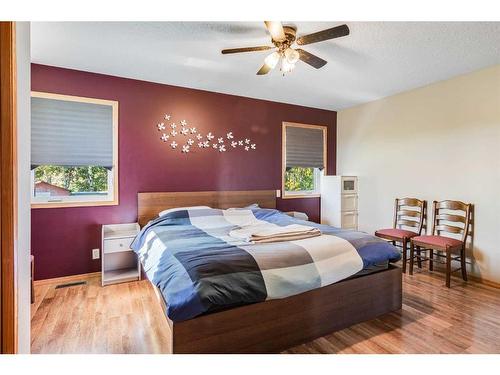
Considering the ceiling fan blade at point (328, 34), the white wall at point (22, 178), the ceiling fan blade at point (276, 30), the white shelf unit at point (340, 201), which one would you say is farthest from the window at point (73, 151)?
the white shelf unit at point (340, 201)

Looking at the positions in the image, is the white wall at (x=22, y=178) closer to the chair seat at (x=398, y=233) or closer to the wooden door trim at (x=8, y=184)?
the wooden door trim at (x=8, y=184)

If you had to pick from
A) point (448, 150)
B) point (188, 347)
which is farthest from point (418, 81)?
point (188, 347)

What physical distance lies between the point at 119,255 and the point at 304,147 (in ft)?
10.9

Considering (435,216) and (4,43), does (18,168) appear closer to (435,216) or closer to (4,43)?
(4,43)

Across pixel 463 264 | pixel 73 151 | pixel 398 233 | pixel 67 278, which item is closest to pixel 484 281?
pixel 463 264

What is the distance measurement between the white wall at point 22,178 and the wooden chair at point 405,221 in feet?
12.1

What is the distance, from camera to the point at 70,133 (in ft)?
10.1

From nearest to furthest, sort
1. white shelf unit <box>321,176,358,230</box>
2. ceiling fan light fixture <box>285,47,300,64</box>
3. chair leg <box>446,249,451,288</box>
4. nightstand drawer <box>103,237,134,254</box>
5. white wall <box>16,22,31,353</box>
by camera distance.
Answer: white wall <box>16,22,31,353</box> < ceiling fan light fixture <box>285,47,300,64</box> < chair leg <box>446,249,451,288</box> < nightstand drawer <box>103,237,134,254</box> < white shelf unit <box>321,176,358,230</box>

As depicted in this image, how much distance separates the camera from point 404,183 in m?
3.92

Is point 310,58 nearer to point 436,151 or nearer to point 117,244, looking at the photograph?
point 436,151

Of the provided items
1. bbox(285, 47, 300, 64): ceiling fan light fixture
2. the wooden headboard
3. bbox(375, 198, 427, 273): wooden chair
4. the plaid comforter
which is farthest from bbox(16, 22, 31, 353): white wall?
bbox(375, 198, 427, 273): wooden chair

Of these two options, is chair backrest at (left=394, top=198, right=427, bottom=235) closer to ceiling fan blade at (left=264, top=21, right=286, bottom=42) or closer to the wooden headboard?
the wooden headboard

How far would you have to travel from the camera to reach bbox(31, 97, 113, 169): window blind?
115 inches

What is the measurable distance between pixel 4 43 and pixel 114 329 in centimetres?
206
